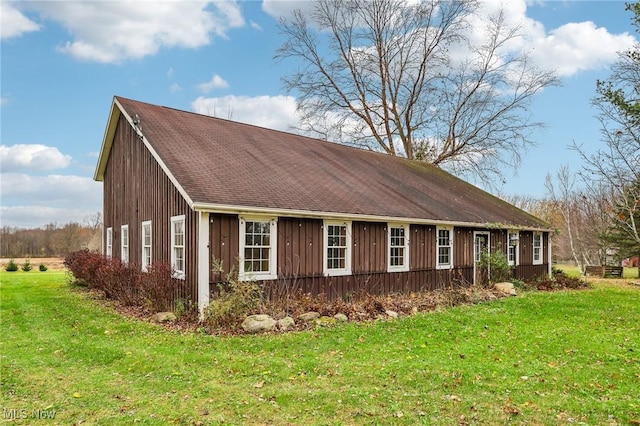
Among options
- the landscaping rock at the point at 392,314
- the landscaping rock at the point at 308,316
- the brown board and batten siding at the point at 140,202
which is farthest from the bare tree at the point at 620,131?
the brown board and batten siding at the point at 140,202

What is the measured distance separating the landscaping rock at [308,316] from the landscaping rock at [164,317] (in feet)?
9.15

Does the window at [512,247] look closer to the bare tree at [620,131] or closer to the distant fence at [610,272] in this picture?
the bare tree at [620,131]

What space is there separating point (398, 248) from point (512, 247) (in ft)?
23.5

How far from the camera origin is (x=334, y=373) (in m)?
6.21

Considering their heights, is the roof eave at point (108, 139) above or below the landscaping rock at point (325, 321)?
above

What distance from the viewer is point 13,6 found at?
12.9 meters

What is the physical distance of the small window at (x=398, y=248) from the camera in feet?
44.3

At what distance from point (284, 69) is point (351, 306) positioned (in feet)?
75.0

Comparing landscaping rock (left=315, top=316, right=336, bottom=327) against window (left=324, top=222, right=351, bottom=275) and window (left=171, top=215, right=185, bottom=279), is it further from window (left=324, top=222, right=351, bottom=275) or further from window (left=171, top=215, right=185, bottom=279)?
window (left=171, top=215, right=185, bottom=279)

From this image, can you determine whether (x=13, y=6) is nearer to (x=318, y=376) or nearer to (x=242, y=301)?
(x=242, y=301)

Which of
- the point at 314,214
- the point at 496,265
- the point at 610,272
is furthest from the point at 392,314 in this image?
the point at 610,272

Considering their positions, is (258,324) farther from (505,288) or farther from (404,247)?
(505,288)

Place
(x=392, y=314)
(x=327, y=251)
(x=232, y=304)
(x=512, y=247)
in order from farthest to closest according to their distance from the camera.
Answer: (x=512, y=247)
(x=327, y=251)
(x=392, y=314)
(x=232, y=304)

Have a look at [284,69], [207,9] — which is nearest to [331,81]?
[284,69]
